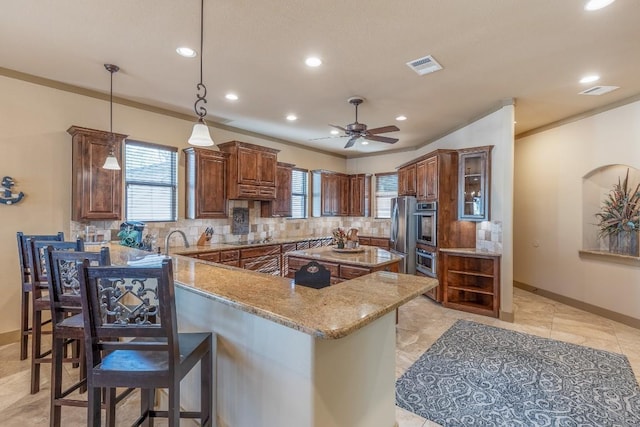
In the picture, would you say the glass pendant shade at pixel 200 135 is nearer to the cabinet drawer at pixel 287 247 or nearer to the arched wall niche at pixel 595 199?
the cabinet drawer at pixel 287 247

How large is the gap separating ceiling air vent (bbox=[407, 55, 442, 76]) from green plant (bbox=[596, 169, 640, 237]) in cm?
336

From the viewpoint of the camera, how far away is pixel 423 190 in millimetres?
5324

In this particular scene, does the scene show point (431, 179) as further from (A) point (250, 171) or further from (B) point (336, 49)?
(A) point (250, 171)

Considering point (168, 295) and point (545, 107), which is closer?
point (168, 295)

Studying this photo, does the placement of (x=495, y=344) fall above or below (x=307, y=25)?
below

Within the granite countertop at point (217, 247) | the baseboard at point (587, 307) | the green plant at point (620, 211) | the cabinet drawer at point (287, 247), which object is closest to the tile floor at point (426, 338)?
the baseboard at point (587, 307)

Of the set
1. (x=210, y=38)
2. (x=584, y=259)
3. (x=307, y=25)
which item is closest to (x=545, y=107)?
(x=584, y=259)

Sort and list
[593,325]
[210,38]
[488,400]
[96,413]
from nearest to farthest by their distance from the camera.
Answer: [96,413] → [488,400] → [210,38] → [593,325]

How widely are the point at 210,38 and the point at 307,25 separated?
0.86 meters

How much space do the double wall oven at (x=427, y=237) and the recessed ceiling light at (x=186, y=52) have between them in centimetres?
389

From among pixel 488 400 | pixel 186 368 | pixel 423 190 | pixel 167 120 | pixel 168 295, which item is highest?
pixel 167 120

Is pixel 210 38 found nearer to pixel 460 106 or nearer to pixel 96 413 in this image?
pixel 96 413

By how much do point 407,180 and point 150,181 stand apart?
14.4 ft

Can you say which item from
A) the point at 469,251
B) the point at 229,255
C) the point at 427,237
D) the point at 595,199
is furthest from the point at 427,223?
the point at 229,255
